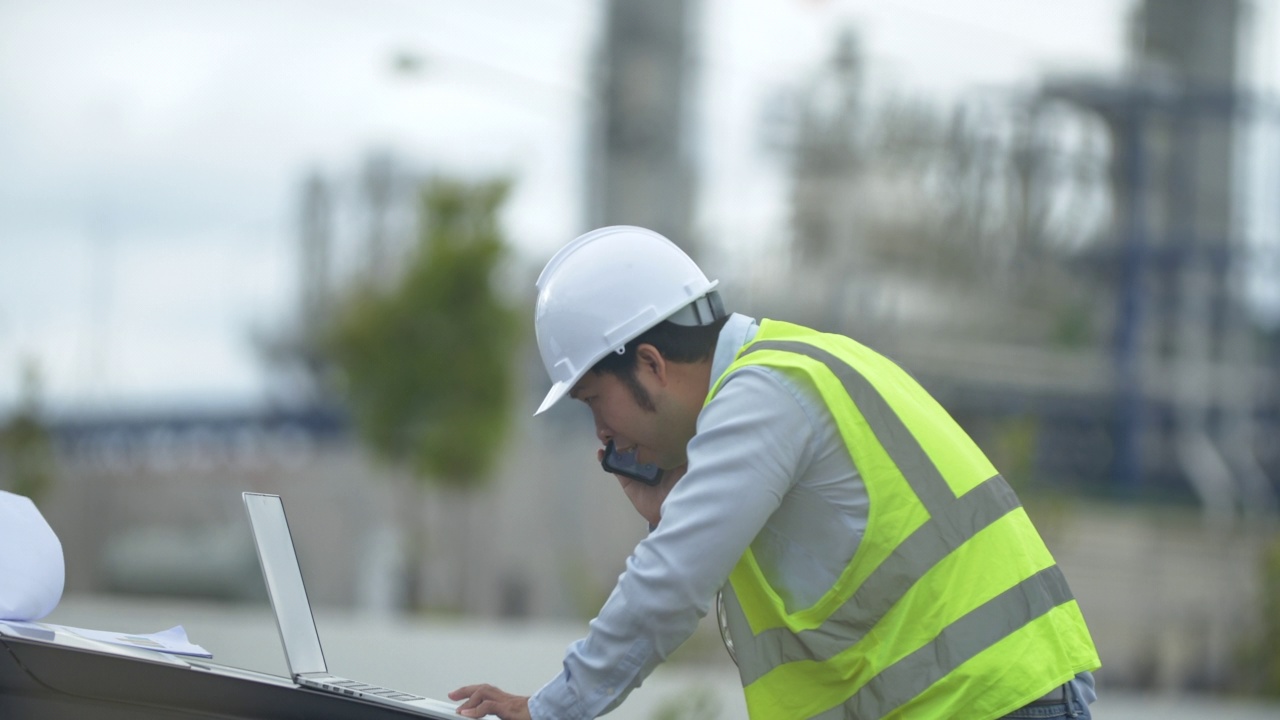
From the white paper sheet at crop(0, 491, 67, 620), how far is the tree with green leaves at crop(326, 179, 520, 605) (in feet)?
46.6

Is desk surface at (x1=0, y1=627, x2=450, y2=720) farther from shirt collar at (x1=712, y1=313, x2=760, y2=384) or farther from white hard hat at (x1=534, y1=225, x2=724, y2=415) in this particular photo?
shirt collar at (x1=712, y1=313, x2=760, y2=384)

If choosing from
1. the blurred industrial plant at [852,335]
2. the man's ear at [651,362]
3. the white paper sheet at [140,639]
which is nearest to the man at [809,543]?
the man's ear at [651,362]

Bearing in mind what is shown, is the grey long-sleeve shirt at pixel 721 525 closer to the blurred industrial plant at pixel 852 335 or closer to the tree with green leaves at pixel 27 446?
the blurred industrial plant at pixel 852 335

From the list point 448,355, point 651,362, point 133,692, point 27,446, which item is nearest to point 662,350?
point 651,362

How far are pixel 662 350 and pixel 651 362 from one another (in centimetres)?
3

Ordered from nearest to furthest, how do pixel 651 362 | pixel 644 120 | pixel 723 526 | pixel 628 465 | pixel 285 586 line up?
pixel 723 526 < pixel 285 586 < pixel 651 362 < pixel 628 465 < pixel 644 120

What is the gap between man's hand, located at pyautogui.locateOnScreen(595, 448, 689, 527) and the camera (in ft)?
8.73

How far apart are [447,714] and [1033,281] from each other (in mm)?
25912

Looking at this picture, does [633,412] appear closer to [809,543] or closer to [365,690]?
[809,543]

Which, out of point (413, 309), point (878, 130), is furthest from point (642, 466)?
point (878, 130)

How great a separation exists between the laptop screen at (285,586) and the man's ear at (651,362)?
630mm

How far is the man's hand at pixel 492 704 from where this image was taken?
2312mm

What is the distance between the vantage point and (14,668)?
222cm

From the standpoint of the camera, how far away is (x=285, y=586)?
2.28m
